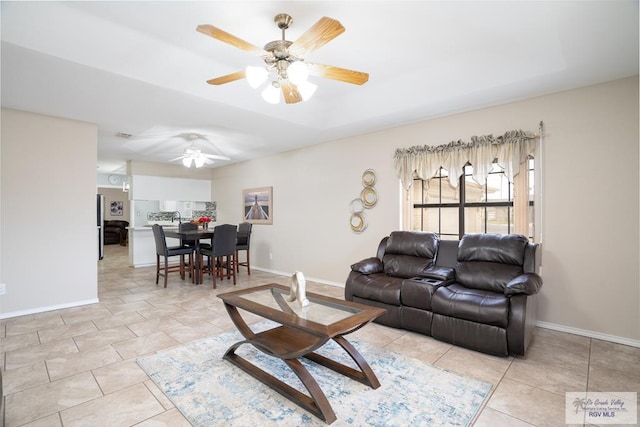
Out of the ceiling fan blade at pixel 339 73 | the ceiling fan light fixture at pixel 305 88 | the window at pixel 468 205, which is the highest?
the ceiling fan blade at pixel 339 73

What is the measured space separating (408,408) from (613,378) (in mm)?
1634

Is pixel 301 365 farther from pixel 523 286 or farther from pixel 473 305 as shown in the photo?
pixel 523 286

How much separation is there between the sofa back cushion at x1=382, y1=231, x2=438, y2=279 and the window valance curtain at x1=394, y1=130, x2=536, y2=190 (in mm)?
783

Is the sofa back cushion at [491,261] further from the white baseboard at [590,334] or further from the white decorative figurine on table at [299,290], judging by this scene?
the white decorative figurine on table at [299,290]

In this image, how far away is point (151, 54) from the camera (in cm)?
280

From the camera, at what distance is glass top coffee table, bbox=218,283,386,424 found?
1.91 meters

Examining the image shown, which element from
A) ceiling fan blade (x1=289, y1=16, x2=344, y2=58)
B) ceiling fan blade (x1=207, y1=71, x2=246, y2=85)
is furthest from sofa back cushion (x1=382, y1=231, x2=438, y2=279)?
ceiling fan blade (x1=207, y1=71, x2=246, y2=85)

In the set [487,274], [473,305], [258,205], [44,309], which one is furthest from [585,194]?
[44,309]

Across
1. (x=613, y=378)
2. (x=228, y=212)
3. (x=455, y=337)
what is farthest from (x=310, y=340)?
(x=228, y=212)

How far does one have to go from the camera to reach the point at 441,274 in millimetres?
3314

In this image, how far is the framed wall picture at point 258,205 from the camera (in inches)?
259

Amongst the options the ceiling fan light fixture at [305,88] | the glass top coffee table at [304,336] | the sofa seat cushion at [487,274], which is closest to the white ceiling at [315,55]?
the ceiling fan light fixture at [305,88]

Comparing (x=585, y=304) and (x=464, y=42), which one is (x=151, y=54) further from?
(x=585, y=304)

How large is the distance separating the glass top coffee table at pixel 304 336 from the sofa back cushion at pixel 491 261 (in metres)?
1.39
